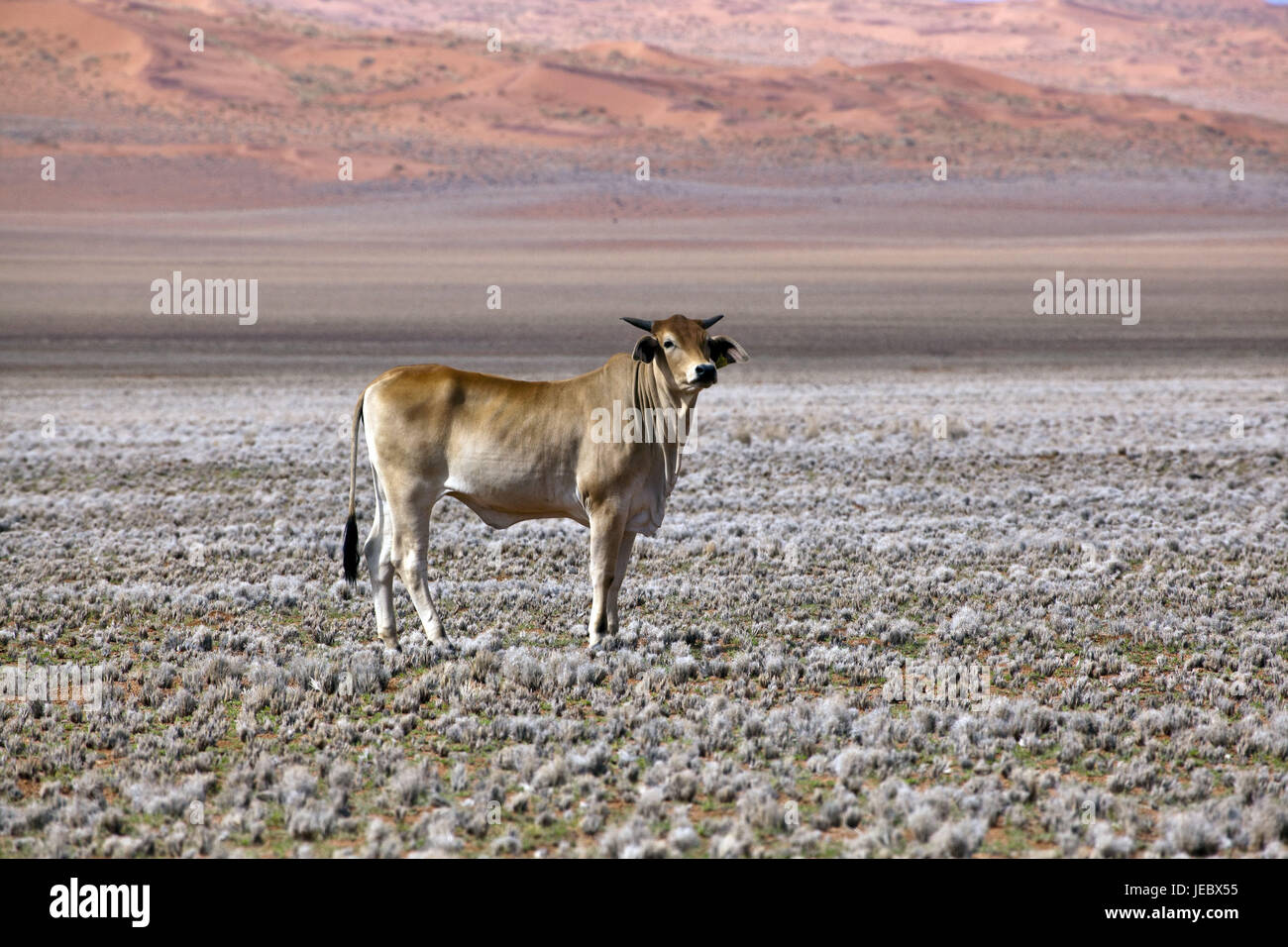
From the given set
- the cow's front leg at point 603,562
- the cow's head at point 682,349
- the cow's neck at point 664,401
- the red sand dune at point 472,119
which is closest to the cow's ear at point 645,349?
the cow's head at point 682,349

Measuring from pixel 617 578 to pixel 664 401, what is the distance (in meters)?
1.35

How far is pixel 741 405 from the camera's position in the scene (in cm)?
3086

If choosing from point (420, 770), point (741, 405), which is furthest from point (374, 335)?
point (420, 770)

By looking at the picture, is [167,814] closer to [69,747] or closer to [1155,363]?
[69,747]

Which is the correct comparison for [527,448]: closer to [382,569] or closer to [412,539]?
[412,539]

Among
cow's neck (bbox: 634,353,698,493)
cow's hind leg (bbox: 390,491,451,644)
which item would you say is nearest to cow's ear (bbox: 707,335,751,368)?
cow's neck (bbox: 634,353,698,493)

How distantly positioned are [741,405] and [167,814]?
24.9m

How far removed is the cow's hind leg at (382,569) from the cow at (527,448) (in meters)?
0.01

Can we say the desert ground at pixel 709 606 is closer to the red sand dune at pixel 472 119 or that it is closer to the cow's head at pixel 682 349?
the cow's head at pixel 682 349

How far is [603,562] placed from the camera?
9.38m

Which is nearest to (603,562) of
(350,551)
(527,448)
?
(527,448)
